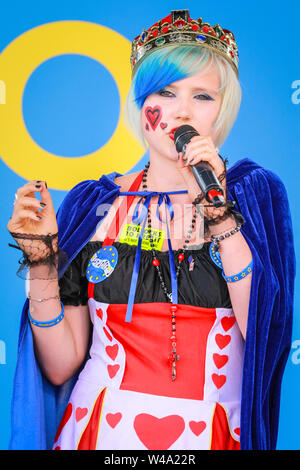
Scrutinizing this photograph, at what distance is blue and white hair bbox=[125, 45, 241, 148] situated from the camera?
55.3 inches

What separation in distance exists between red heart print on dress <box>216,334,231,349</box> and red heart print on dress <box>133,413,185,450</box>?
20 cm

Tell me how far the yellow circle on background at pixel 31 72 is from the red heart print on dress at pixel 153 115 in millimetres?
647

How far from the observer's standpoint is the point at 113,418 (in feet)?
4.26

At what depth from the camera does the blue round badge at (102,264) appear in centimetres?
141

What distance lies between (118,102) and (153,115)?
2.37ft

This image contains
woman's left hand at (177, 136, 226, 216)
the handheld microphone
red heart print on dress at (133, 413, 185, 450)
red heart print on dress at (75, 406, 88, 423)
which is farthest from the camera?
red heart print on dress at (75, 406, 88, 423)

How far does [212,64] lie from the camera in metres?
1.43

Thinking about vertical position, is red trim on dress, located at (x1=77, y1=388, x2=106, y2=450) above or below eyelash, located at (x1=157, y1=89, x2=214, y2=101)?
below

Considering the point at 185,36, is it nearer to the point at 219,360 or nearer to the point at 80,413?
the point at 219,360

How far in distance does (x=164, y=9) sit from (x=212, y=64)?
0.84 meters

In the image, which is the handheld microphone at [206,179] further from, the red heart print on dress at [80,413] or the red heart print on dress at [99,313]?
the red heart print on dress at [80,413]

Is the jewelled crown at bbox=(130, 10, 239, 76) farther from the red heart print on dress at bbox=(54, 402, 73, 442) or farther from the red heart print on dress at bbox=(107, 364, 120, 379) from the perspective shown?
the red heart print on dress at bbox=(54, 402, 73, 442)

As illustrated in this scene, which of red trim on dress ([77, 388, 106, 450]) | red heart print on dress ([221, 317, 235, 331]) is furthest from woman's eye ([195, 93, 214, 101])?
red trim on dress ([77, 388, 106, 450])
